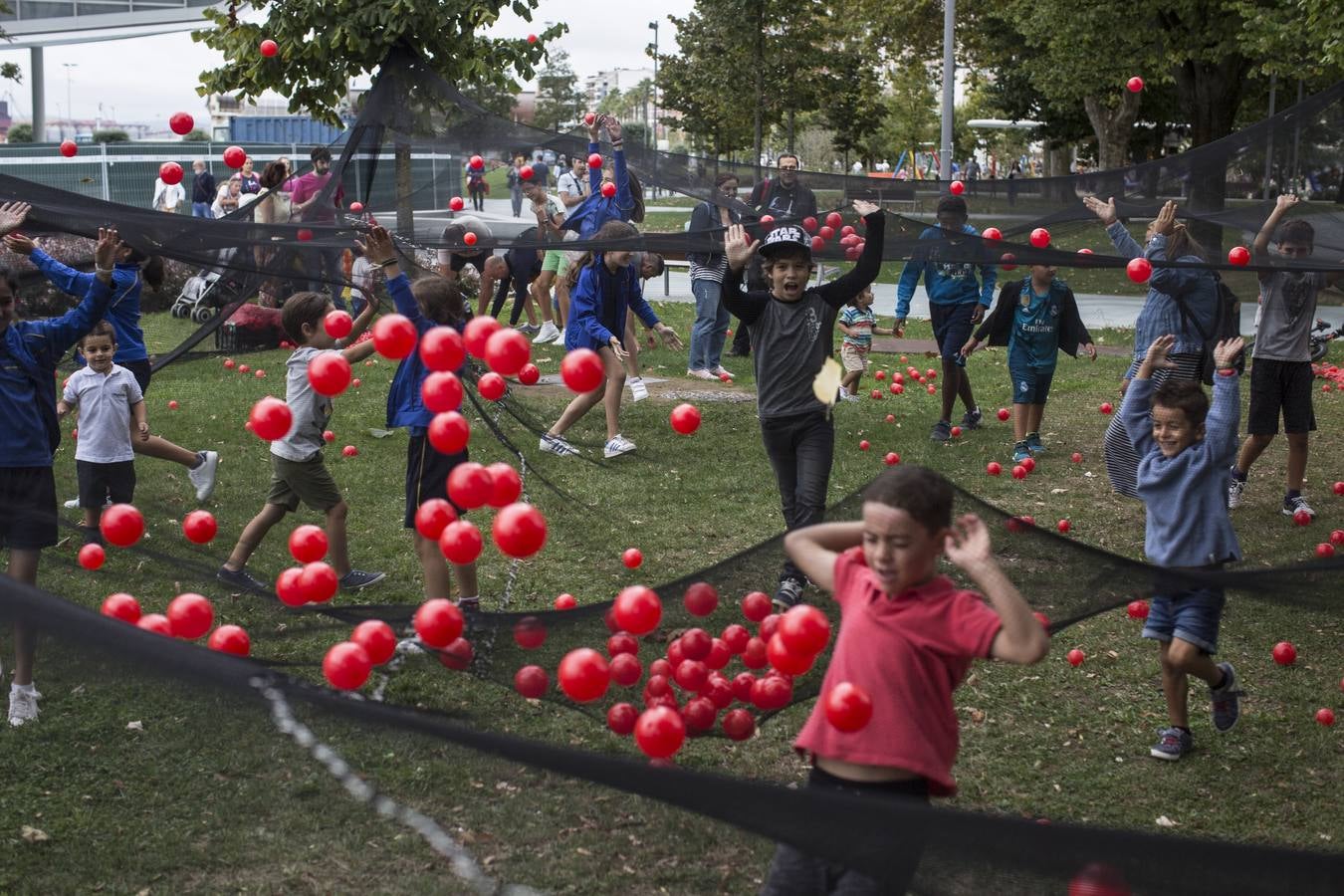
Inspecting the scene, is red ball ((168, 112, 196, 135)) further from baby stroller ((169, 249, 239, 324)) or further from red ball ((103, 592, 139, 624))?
red ball ((103, 592, 139, 624))

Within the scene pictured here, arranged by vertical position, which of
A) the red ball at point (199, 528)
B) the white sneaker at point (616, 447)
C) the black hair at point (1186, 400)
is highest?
the black hair at point (1186, 400)

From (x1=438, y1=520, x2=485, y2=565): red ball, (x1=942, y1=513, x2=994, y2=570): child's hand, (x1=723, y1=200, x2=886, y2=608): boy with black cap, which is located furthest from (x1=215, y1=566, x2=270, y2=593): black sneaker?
(x1=942, y1=513, x2=994, y2=570): child's hand

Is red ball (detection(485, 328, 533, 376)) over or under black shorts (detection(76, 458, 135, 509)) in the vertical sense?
over

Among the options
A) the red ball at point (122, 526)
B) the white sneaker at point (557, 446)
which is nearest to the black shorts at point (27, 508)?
the red ball at point (122, 526)

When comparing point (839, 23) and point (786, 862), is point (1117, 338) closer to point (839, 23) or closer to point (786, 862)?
point (786, 862)

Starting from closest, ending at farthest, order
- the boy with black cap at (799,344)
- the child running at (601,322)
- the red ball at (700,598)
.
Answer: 1. the red ball at (700,598)
2. the boy with black cap at (799,344)
3. the child running at (601,322)

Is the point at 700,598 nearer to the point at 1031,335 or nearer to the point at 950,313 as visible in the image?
the point at 1031,335

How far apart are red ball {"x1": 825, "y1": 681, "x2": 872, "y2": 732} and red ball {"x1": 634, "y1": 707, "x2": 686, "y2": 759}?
33.4 inches

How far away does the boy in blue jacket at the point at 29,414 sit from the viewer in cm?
528

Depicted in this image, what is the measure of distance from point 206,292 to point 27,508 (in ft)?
10.5

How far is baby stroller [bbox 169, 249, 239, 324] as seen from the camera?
24.2ft

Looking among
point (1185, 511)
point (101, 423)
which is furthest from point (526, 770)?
point (101, 423)

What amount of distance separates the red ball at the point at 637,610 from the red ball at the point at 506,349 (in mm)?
940

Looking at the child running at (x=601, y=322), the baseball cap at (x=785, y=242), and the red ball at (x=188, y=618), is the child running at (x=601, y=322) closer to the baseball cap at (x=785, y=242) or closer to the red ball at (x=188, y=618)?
the baseball cap at (x=785, y=242)
